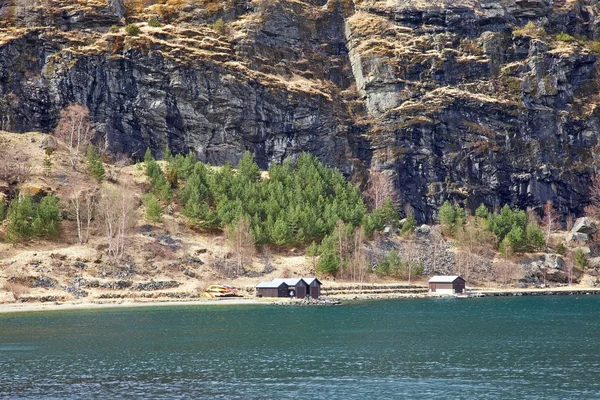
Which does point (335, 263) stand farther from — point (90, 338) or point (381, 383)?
point (381, 383)

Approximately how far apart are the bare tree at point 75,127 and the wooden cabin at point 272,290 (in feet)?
204

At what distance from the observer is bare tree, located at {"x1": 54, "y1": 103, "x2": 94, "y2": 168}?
17573 centimetres

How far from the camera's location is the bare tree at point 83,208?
142625 mm

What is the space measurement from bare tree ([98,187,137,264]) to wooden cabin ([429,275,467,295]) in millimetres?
58286

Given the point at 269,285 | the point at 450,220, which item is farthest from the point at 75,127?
the point at 450,220

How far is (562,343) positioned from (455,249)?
8444cm

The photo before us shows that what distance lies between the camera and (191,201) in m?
155

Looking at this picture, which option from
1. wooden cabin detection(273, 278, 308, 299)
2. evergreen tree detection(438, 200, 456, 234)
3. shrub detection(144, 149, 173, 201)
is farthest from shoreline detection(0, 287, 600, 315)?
shrub detection(144, 149, 173, 201)

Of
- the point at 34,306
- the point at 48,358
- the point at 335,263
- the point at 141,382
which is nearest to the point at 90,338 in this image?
the point at 48,358

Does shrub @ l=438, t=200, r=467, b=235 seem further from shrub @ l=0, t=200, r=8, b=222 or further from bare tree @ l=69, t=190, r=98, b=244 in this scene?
shrub @ l=0, t=200, r=8, b=222

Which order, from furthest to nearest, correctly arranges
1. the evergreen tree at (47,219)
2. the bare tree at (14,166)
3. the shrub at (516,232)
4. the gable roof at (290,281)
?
the shrub at (516,232)
the bare tree at (14,166)
the evergreen tree at (47,219)
the gable roof at (290,281)

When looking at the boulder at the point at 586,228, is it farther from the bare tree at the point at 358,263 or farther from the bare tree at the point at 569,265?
the bare tree at the point at 358,263

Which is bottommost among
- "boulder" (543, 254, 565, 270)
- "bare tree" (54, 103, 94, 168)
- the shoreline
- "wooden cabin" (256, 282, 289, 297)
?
the shoreline

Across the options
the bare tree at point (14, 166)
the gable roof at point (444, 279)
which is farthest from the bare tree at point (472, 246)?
the bare tree at point (14, 166)
